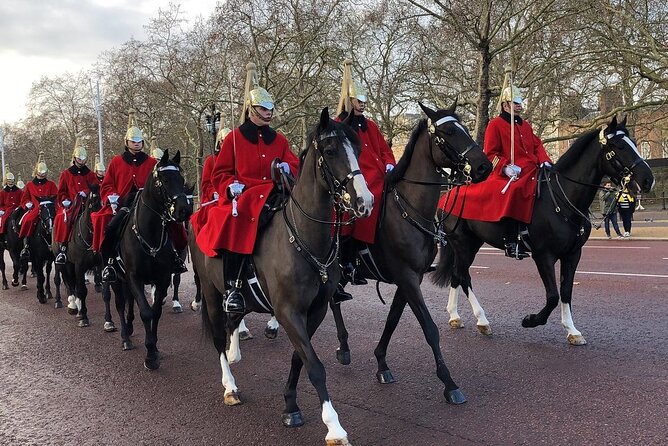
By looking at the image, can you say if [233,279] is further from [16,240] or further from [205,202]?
[16,240]

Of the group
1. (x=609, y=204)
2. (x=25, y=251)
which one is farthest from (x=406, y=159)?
(x=609, y=204)

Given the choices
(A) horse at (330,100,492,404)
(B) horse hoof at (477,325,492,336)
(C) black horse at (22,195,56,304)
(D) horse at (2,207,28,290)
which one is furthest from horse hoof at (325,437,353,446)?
(D) horse at (2,207,28,290)

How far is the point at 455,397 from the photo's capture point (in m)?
4.78

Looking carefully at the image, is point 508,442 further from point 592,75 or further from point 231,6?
point 231,6

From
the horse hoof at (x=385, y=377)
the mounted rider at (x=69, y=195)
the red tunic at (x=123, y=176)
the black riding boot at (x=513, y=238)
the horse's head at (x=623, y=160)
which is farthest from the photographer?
the mounted rider at (x=69, y=195)

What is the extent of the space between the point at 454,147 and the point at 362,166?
1.11m

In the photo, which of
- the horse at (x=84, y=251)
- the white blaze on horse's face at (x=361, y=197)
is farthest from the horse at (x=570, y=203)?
the horse at (x=84, y=251)

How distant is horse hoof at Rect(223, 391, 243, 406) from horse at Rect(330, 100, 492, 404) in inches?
50.0

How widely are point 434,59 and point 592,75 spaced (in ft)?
24.2

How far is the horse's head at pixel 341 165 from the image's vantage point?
12.7ft

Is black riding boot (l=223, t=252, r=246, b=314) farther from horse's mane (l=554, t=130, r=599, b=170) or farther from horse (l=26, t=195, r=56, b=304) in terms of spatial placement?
horse (l=26, t=195, r=56, b=304)

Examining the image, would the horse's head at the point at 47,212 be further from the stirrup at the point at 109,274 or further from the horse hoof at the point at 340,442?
the horse hoof at the point at 340,442

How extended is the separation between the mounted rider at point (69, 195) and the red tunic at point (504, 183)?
5989 millimetres

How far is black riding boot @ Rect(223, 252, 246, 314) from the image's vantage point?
4973mm
